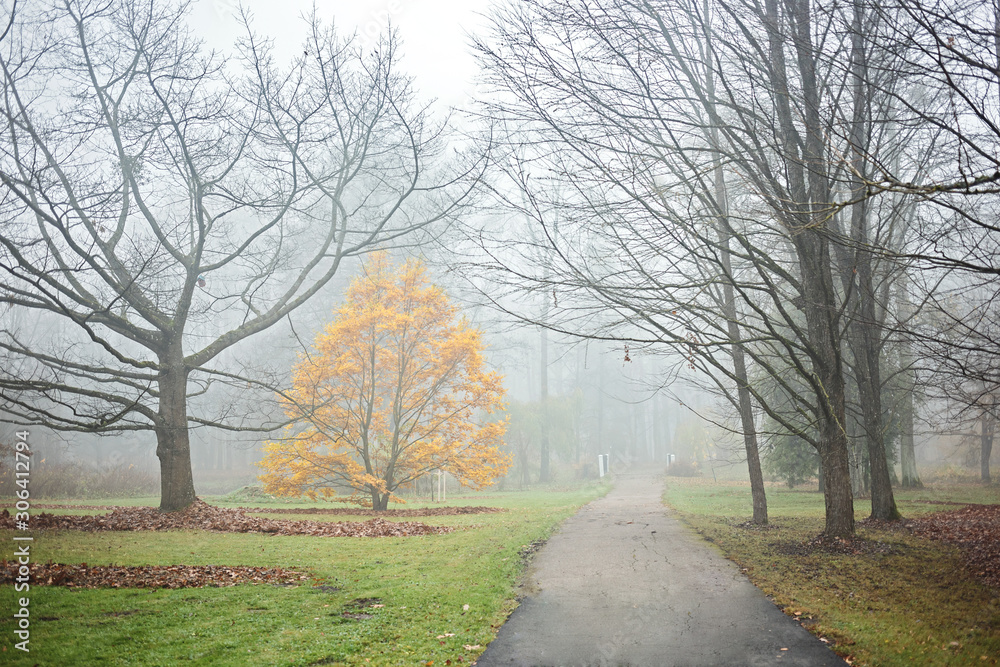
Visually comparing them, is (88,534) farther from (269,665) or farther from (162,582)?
(269,665)

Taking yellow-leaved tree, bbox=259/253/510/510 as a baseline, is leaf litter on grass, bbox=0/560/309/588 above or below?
below

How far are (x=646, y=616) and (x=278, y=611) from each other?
3.48 metres

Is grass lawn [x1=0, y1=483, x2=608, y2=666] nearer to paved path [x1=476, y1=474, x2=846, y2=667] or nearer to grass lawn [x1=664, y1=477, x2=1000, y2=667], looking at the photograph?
paved path [x1=476, y1=474, x2=846, y2=667]

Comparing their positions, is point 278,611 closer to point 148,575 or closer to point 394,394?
point 148,575

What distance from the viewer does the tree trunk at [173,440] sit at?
13.3 meters

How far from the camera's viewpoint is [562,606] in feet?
20.4

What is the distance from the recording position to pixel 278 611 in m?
5.75

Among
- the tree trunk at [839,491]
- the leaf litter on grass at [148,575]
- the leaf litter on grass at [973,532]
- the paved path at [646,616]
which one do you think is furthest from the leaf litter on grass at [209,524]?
the leaf litter on grass at [973,532]

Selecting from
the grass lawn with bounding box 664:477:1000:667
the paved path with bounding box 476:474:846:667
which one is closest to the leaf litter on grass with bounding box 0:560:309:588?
the paved path with bounding box 476:474:846:667

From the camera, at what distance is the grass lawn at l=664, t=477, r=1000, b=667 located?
15.1 feet

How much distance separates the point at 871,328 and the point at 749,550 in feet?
20.3

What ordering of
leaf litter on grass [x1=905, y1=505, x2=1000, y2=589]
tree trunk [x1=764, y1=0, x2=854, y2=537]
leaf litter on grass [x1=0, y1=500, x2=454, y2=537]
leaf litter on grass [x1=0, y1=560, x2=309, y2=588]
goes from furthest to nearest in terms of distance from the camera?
leaf litter on grass [x1=0, y1=500, x2=454, y2=537] → tree trunk [x1=764, y1=0, x2=854, y2=537] → leaf litter on grass [x1=905, y1=505, x2=1000, y2=589] → leaf litter on grass [x1=0, y1=560, x2=309, y2=588]

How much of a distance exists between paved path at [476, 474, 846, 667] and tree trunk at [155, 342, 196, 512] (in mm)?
8526

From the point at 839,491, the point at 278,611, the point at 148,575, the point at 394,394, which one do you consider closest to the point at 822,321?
the point at 839,491
